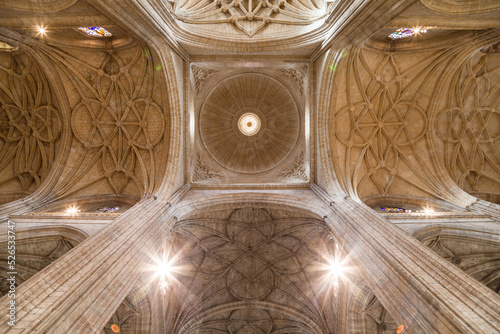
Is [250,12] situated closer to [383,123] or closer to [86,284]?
[383,123]

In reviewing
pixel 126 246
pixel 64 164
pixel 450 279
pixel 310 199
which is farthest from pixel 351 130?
pixel 64 164

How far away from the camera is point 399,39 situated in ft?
39.8

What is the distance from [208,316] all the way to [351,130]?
1214 centimetres

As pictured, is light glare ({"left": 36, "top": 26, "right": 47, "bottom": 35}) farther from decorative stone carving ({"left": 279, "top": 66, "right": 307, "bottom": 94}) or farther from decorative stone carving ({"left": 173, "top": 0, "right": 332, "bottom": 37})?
decorative stone carving ({"left": 279, "top": 66, "right": 307, "bottom": 94})

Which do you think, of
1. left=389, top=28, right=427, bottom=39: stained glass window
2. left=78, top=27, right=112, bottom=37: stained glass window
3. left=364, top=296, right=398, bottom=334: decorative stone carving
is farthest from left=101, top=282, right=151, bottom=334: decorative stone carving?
left=389, top=28, right=427, bottom=39: stained glass window

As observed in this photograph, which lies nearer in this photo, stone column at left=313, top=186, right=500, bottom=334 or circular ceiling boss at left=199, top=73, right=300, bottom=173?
stone column at left=313, top=186, right=500, bottom=334

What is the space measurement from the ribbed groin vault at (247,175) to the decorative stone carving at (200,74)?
10cm

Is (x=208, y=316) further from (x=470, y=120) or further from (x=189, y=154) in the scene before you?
(x=470, y=120)

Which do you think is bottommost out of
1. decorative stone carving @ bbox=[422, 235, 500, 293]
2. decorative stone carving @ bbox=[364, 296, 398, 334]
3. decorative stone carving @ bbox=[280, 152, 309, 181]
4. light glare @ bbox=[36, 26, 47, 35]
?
decorative stone carving @ bbox=[364, 296, 398, 334]

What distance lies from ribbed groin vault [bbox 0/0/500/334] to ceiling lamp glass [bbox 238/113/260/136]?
8.01 ft

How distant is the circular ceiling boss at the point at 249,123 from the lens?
16375 millimetres

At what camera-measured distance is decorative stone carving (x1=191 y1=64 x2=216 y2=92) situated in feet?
46.3

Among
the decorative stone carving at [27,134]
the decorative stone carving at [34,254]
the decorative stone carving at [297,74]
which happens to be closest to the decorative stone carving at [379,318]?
the decorative stone carving at [297,74]

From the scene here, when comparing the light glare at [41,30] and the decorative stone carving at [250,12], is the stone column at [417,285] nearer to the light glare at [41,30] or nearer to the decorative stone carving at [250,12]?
the decorative stone carving at [250,12]
